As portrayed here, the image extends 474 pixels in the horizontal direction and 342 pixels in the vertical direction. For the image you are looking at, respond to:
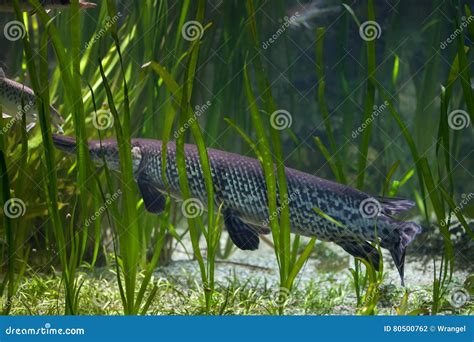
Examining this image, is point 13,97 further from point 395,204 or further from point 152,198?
point 395,204

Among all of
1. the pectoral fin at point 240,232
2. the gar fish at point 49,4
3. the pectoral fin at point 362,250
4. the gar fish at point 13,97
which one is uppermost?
the gar fish at point 49,4

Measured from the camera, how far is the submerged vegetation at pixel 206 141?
2.93 meters

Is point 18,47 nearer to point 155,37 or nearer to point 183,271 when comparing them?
point 155,37

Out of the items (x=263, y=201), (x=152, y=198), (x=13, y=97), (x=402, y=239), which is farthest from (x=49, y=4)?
(x=402, y=239)

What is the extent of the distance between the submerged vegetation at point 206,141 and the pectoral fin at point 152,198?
0.06 m

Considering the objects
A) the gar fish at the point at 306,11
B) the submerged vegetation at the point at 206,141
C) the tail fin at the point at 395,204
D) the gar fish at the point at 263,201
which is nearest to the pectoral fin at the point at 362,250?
the gar fish at the point at 263,201

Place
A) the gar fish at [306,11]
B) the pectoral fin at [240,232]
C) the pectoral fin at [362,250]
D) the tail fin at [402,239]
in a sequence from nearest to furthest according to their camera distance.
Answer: the tail fin at [402,239], the pectoral fin at [362,250], the pectoral fin at [240,232], the gar fish at [306,11]

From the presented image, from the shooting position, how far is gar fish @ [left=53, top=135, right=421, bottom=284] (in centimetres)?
298

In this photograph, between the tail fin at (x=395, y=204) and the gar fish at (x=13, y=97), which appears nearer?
the tail fin at (x=395, y=204)

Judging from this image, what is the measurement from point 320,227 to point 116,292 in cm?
142

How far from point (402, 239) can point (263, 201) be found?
2.75 ft

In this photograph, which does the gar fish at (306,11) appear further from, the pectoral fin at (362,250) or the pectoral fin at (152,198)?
the pectoral fin at (362,250)

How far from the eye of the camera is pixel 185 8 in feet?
13.8

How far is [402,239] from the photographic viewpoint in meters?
2.90
